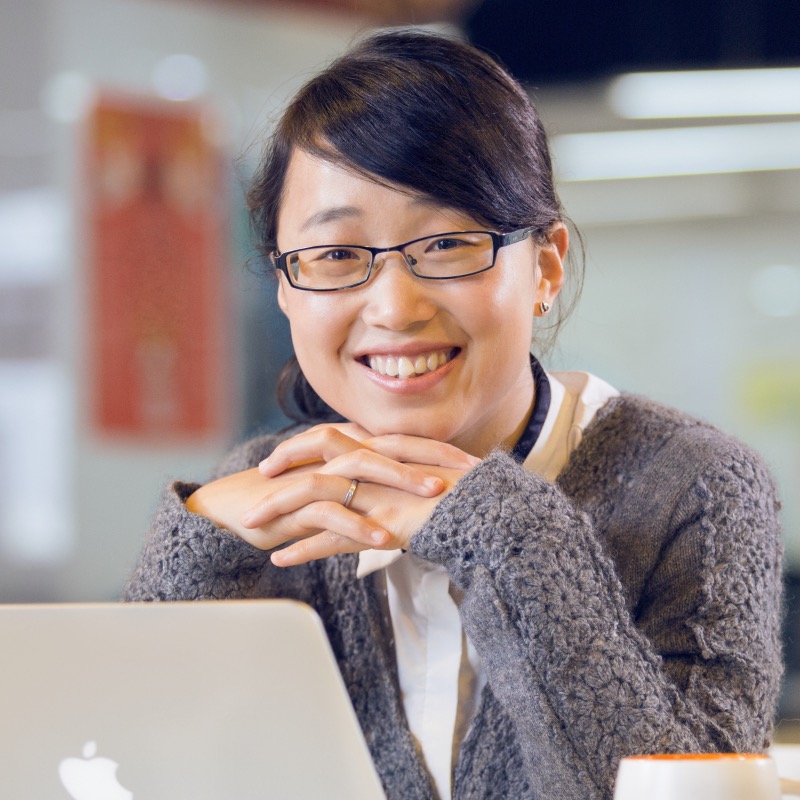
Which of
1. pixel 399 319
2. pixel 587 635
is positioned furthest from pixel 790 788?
pixel 399 319

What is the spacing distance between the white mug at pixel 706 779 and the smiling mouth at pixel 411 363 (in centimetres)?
59

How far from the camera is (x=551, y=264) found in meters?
1.18

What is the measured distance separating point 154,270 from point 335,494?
8.01ft

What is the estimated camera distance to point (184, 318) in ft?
11.0

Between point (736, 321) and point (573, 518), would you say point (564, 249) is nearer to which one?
point (573, 518)

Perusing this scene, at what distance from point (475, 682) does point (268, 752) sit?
0.56 meters

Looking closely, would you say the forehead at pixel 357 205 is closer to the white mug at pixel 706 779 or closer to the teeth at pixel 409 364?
the teeth at pixel 409 364

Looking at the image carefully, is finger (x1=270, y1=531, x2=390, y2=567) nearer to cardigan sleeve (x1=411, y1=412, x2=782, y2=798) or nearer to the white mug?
cardigan sleeve (x1=411, y1=412, x2=782, y2=798)

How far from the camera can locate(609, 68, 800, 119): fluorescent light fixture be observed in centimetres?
382

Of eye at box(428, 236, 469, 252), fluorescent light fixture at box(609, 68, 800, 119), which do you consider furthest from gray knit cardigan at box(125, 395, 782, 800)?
fluorescent light fixture at box(609, 68, 800, 119)

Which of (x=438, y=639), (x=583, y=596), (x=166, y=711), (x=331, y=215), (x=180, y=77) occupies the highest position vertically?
(x=180, y=77)

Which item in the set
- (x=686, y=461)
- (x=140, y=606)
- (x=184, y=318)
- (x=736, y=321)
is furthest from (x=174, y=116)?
(x=140, y=606)

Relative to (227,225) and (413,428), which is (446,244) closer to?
(413,428)

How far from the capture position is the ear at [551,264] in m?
1.16
